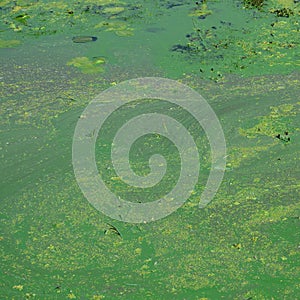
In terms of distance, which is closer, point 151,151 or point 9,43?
point 151,151

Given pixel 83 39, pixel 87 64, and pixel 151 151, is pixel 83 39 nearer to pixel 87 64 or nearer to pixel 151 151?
pixel 87 64

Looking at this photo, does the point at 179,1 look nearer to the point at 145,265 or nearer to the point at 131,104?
the point at 131,104

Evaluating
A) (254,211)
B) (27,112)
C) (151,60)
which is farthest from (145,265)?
(151,60)

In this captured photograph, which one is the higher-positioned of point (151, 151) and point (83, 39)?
point (83, 39)

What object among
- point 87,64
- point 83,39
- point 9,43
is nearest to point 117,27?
point 83,39

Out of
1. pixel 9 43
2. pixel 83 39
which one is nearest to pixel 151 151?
pixel 83 39

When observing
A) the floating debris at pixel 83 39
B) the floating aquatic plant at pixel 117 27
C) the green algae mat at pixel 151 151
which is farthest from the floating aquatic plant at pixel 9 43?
the floating aquatic plant at pixel 117 27

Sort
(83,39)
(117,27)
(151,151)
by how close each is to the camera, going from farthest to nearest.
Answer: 1. (117,27)
2. (83,39)
3. (151,151)

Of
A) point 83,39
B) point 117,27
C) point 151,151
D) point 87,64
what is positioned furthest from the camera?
point 117,27

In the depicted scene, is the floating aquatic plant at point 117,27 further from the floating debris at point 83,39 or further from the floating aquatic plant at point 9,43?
the floating aquatic plant at point 9,43
